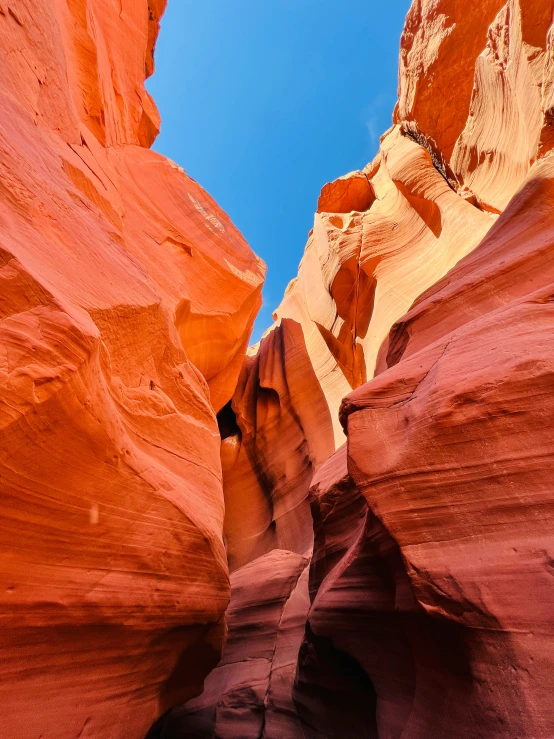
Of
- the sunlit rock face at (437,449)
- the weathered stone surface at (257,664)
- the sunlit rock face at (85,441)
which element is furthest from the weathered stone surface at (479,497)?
the weathered stone surface at (257,664)

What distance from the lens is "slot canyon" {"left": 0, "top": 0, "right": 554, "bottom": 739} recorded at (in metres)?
3.09

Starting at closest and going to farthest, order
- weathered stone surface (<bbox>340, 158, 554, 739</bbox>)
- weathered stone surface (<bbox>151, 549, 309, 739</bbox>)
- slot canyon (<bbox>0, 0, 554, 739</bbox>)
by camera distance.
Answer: weathered stone surface (<bbox>340, 158, 554, 739</bbox>)
slot canyon (<bbox>0, 0, 554, 739</bbox>)
weathered stone surface (<bbox>151, 549, 309, 739</bbox>)

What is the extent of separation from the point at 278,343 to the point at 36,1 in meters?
11.9

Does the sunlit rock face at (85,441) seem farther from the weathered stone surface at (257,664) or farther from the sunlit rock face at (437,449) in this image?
the sunlit rock face at (437,449)

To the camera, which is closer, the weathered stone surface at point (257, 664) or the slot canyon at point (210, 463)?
the slot canyon at point (210, 463)

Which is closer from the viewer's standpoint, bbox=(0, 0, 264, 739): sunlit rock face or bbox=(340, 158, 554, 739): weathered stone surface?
bbox=(340, 158, 554, 739): weathered stone surface

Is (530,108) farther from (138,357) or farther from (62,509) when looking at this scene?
(62,509)

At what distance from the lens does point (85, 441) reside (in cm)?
340

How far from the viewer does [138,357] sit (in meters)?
5.52

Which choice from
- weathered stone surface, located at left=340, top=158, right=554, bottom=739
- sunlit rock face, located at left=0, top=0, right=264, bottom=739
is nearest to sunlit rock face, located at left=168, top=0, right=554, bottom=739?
weathered stone surface, located at left=340, top=158, right=554, bottom=739

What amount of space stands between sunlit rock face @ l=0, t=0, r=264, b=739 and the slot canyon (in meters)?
0.03

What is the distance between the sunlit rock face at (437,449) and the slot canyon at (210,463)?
0.02 metres

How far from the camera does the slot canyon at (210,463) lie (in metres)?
3.09

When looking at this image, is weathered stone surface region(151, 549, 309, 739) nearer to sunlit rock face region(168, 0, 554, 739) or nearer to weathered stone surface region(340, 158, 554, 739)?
sunlit rock face region(168, 0, 554, 739)
